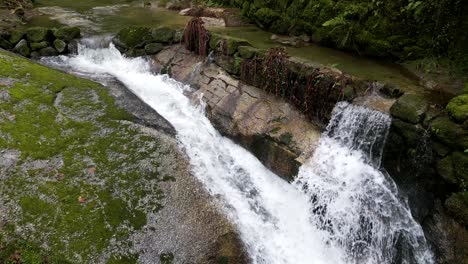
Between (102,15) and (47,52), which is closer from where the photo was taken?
(47,52)

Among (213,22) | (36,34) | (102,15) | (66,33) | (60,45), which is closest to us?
(36,34)

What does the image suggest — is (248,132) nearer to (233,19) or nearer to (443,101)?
(443,101)

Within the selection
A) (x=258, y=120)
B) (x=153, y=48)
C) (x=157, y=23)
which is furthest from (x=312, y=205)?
(x=157, y=23)

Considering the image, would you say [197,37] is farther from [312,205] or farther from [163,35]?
[312,205]

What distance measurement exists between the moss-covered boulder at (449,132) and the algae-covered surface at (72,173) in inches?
220

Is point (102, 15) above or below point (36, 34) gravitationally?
below

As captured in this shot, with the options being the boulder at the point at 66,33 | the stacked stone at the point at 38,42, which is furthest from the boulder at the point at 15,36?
the boulder at the point at 66,33

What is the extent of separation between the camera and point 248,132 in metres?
9.51

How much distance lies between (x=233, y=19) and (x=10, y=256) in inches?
524

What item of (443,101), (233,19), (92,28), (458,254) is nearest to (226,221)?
(458,254)

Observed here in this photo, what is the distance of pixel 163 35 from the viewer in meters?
13.5

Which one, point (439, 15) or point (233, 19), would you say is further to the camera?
point (233, 19)

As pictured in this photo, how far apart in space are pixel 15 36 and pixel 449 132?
592 inches

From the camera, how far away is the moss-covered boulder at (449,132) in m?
6.59
